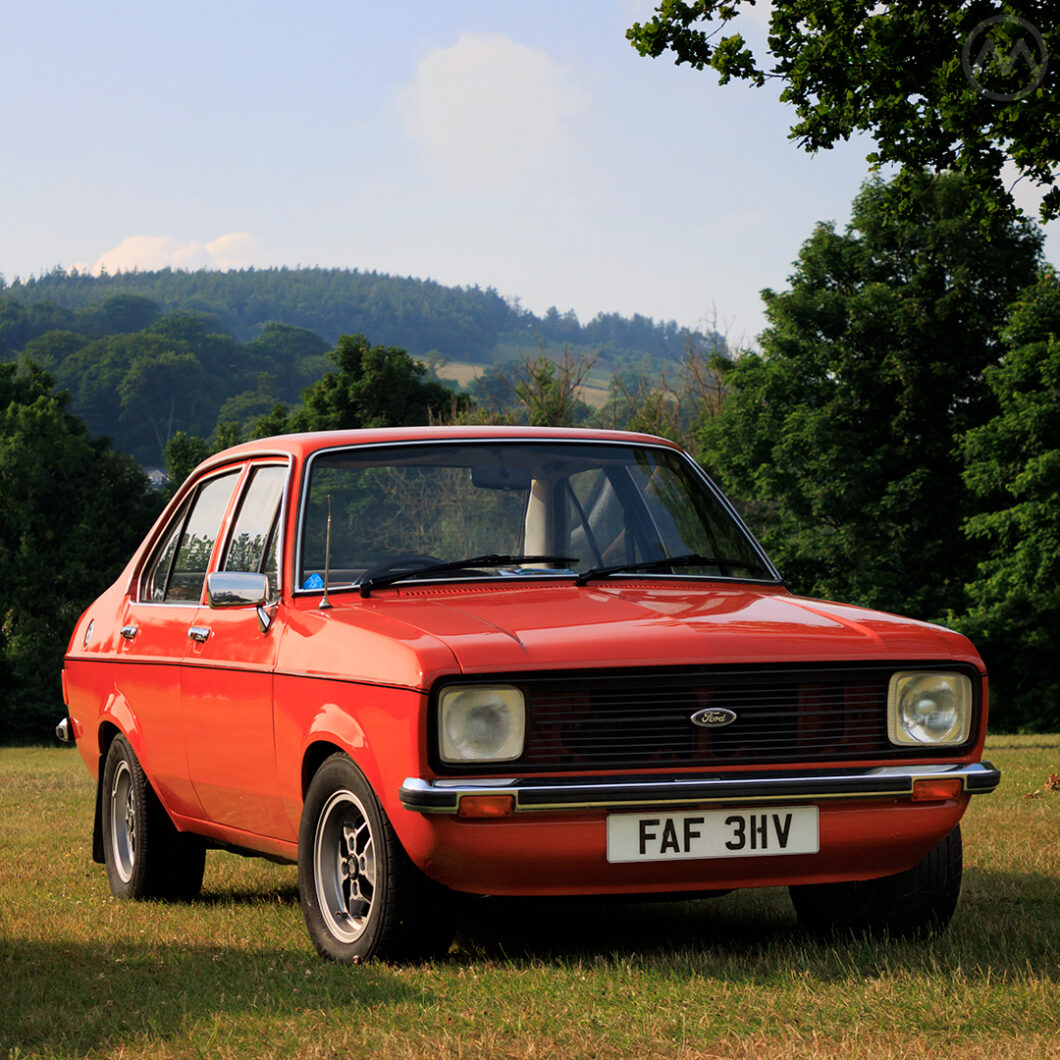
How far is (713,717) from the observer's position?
4957mm

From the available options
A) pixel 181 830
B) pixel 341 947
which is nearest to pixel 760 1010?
pixel 341 947

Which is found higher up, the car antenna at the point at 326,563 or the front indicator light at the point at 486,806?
the car antenna at the point at 326,563

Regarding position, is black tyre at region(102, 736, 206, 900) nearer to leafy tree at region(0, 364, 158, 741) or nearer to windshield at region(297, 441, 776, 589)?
windshield at region(297, 441, 776, 589)

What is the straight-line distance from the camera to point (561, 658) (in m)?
4.80

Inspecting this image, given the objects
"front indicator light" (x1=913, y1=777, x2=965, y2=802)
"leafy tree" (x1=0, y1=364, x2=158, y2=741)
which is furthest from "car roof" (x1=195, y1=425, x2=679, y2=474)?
"leafy tree" (x1=0, y1=364, x2=158, y2=741)

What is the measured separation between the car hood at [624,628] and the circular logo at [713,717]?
0.16 m

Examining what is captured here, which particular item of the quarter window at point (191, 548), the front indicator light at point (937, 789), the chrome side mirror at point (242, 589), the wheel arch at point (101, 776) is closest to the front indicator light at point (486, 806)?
the front indicator light at point (937, 789)

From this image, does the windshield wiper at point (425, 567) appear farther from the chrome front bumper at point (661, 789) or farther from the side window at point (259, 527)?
the chrome front bumper at point (661, 789)

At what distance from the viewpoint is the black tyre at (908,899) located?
556 centimetres

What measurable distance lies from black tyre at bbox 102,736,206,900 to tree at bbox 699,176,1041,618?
36926 mm

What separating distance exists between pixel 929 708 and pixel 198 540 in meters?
3.45

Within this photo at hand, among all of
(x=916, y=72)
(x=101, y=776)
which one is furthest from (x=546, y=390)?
(x=101, y=776)

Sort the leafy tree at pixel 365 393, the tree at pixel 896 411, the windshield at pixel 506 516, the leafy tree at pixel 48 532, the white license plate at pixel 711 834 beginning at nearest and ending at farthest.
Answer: the white license plate at pixel 711 834 < the windshield at pixel 506 516 < the tree at pixel 896 411 < the leafy tree at pixel 365 393 < the leafy tree at pixel 48 532

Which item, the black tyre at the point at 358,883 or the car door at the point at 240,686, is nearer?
the black tyre at the point at 358,883
